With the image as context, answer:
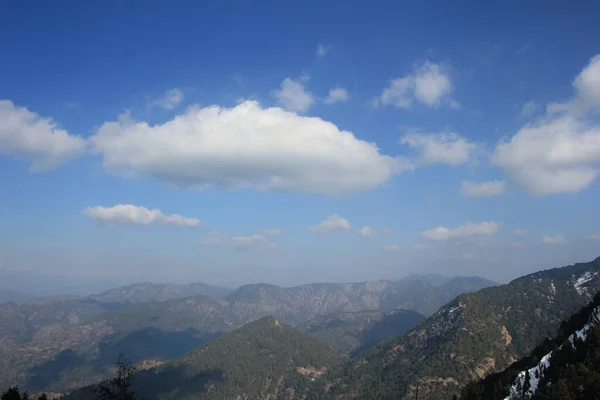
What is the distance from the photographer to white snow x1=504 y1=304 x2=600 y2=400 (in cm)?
11734

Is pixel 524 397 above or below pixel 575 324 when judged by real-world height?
Answer: below

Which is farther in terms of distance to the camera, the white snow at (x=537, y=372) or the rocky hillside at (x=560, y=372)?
the white snow at (x=537, y=372)

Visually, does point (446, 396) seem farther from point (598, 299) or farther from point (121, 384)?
point (121, 384)

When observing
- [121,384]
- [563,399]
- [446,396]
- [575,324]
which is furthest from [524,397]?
[121,384]

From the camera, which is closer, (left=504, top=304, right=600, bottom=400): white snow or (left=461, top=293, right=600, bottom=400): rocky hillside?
(left=461, top=293, right=600, bottom=400): rocky hillside

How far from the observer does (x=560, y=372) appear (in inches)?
4301

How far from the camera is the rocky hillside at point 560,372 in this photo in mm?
95175

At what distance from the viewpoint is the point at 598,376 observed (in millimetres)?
91625

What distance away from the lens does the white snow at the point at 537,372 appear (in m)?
117

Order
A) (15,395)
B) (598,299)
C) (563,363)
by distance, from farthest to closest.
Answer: (598,299), (563,363), (15,395)

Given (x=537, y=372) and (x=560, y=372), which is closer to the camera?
(x=560, y=372)

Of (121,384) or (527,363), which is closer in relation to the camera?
(121,384)

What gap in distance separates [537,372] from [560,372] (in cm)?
1306

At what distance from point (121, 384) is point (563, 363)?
121 metres
